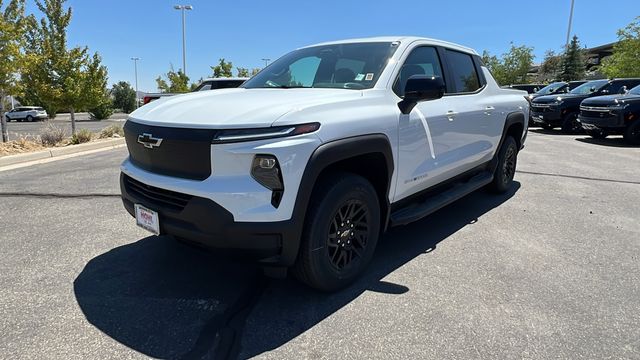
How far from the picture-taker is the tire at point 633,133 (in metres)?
11.4

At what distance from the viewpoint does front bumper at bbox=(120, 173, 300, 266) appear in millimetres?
2422

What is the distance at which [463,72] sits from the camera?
4.58 meters

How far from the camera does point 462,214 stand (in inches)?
197

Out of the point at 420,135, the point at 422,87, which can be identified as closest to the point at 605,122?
the point at 420,135

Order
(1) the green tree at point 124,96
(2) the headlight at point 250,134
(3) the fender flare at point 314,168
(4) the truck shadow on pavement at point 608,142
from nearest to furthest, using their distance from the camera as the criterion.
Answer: (2) the headlight at point 250,134 < (3) the fender flare at point 314,168 < (4) the truck shadow on pavement at point 608,142 < (1) the green tree at point 124,96

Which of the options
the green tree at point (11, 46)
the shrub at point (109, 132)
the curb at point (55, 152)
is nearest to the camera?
the curb at point (55, 152)

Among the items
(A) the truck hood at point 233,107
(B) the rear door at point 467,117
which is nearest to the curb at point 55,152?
(A) the truck hood at point 233,107

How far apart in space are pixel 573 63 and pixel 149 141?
50618 millimetres

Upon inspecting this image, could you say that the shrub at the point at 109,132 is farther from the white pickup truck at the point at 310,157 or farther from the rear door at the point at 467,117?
the rear door at the point at 467,117

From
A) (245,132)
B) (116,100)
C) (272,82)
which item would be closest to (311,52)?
(272,82)

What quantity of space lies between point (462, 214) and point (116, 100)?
6324 centimetres

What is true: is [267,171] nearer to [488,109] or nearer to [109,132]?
[488,109]

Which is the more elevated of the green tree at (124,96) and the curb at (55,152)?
the green tree at (124,96)

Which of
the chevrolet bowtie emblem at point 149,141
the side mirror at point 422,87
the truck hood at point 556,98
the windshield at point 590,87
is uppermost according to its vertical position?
the windshield at point 590,87
